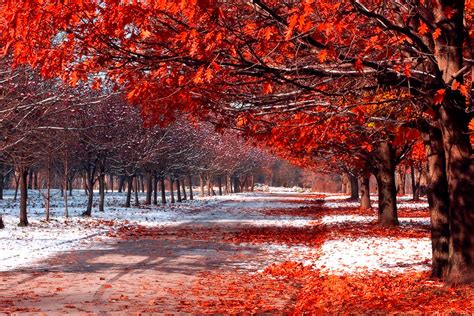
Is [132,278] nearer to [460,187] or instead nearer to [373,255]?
[460,187]

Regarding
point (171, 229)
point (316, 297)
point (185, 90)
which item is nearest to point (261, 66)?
point (185, 90)

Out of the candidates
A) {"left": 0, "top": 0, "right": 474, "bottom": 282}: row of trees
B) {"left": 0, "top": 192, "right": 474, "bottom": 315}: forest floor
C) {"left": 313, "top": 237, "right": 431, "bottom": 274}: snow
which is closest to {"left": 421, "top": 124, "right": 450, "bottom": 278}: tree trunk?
{"left": 0, "top": 0, "right": 474, "bottom": 282}: row of trees

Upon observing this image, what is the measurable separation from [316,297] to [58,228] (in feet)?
55.3

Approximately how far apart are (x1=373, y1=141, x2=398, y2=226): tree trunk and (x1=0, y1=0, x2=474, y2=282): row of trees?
1214 cm

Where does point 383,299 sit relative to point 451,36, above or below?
below

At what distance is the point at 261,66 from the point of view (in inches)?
309

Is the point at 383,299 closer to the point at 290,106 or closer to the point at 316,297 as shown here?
the point at 316,297

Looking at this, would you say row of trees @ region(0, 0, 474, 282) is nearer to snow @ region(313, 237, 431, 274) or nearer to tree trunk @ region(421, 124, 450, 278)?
tree trunk @ region(421, 124, 450, 278)

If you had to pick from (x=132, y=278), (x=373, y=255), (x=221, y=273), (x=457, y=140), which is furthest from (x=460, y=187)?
(x=132, y=278)

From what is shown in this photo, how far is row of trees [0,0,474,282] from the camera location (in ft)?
24.5

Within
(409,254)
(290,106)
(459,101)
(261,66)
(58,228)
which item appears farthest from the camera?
(58,228)

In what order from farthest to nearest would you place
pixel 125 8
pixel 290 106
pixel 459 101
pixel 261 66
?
pixel 290 106
pixel 459 101
pixel 261 66
pixel 125 8

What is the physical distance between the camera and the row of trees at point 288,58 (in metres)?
7.45

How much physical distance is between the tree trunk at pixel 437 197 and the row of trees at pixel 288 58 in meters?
0.02
